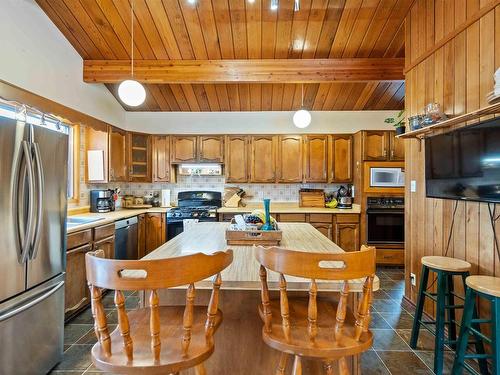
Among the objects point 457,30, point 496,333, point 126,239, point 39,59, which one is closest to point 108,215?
point 126,239

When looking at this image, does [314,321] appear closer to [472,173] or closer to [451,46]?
[472,173]

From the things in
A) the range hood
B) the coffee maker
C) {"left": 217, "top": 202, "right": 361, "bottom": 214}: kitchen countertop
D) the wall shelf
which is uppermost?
the wall shelf

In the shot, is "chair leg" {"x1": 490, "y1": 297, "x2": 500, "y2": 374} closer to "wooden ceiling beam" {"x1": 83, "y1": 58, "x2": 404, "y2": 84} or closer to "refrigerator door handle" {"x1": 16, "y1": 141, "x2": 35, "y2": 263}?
"refrigerator door handle" {"x1": 16, "y1": 141, "x2": 35, "y2": 263}

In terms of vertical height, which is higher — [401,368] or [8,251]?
[8,251]

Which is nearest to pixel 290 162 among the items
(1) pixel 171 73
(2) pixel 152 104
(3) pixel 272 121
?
(3) pixel 272 121

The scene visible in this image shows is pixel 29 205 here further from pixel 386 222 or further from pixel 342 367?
pixel 386 222

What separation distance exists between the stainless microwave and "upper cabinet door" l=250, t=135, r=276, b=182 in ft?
5.16

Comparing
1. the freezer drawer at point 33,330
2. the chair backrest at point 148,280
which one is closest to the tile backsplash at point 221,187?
the freezer drawer at point 33,330

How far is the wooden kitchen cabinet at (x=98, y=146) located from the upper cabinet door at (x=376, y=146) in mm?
3903

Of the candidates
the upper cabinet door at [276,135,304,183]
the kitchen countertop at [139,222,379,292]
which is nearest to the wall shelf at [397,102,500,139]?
the kitchen countertop at [139,222,379,292]

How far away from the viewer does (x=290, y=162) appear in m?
4.83

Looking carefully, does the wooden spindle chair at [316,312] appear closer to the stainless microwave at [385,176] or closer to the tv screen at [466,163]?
the tv screen at [466,163]

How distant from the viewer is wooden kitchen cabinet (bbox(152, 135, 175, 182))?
4.93 metres

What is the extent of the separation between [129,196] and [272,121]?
9.39 ft
